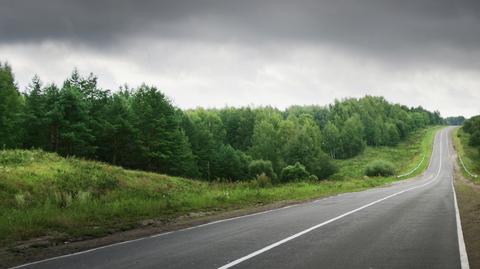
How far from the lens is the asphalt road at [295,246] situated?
302 inches

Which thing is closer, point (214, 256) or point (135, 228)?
point (214, 256)

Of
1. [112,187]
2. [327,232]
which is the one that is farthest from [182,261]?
[112,187]

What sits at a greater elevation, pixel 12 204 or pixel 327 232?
pixel 12 204

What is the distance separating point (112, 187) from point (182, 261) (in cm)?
1743

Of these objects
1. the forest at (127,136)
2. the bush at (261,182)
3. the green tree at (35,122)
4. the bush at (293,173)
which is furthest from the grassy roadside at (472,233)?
the green tree at (35,122)

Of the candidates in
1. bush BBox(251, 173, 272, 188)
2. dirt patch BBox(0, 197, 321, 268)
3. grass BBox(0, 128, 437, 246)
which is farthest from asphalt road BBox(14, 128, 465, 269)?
bush BBox(251, 173, 272, 188)

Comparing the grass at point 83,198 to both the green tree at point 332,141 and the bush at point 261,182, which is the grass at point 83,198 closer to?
the bush at point 261,182

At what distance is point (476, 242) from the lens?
984cm

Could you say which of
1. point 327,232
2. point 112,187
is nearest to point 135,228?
point 327,232

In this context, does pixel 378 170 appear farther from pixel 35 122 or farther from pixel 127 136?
pixel 35 122

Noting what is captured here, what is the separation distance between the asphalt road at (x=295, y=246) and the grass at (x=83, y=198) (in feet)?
10.0

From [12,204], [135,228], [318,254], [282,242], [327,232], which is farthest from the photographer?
[12,204]

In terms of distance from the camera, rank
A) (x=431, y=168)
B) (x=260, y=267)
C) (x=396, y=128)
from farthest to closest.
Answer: (x=396, y=128), (x=431, y=168), (x=260, y=267)

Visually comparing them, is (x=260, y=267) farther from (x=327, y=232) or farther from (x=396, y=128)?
(x=396, y=128)
